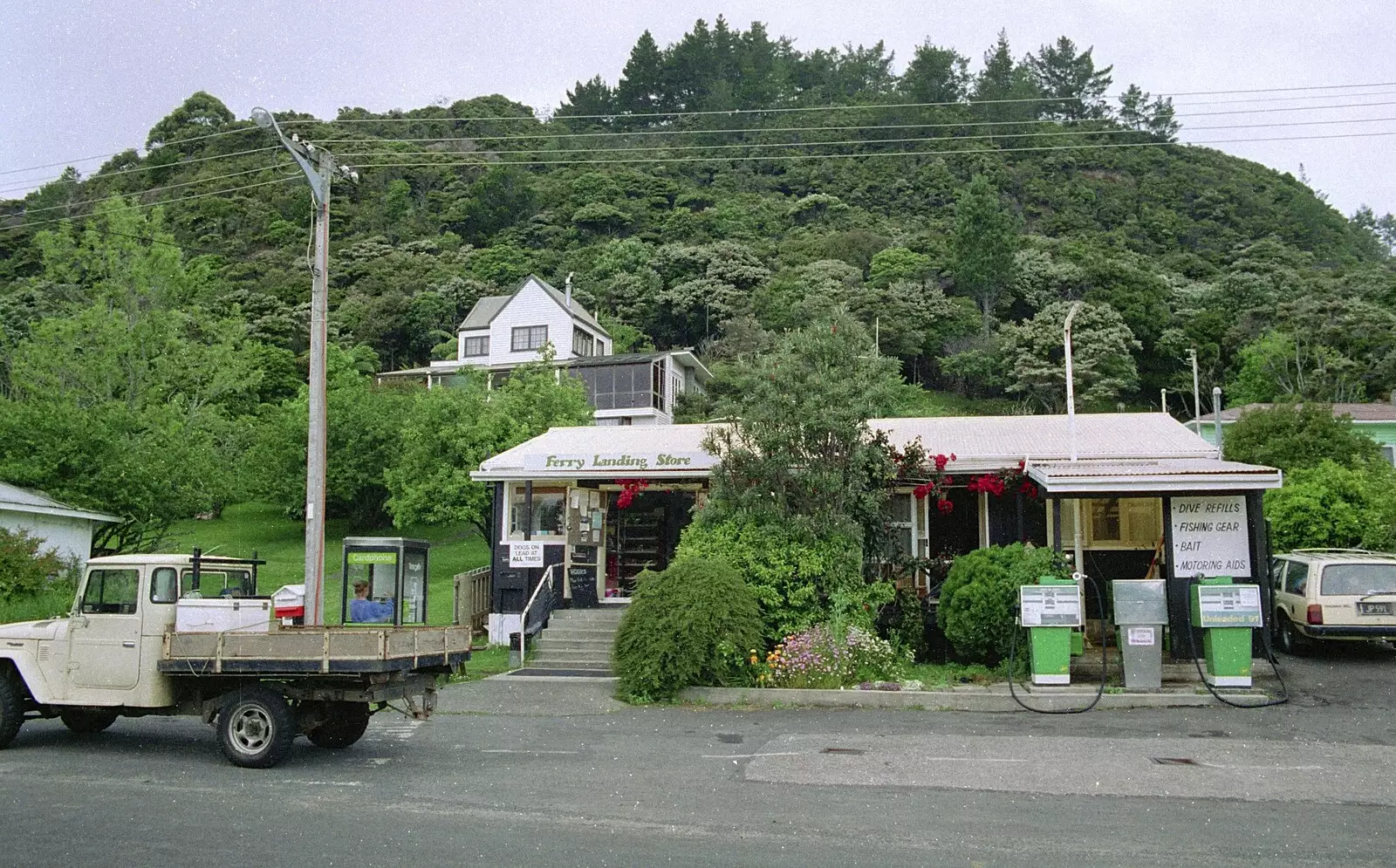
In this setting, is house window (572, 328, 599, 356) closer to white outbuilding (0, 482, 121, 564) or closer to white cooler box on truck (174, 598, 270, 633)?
white outbuilding (0, 482, 121, 564)

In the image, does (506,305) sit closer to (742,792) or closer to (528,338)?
(528,338)

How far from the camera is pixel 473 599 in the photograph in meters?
19.8

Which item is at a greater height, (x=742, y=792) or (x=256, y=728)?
(x=256, y=728)

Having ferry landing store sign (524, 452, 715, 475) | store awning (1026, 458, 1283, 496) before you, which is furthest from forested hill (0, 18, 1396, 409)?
store awning (1026, 458, 1283, 496)

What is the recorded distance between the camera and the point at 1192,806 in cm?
782

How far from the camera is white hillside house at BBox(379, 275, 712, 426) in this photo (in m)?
48.1

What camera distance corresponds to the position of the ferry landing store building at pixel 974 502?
49.9ft

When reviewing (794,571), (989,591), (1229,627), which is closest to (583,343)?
(794,571)

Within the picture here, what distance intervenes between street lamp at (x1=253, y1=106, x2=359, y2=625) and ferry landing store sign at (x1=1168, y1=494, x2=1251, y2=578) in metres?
12.0

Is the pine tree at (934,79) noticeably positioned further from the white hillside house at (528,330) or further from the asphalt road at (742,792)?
the asphalt road at (742,792)

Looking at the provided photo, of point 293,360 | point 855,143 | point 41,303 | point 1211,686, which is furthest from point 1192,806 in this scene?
point 855,143

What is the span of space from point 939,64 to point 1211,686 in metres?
119

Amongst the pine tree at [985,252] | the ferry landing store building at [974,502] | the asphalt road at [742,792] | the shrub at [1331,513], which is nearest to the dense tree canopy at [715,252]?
the pine tree at [985,252]

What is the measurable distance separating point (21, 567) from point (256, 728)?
1284cm
